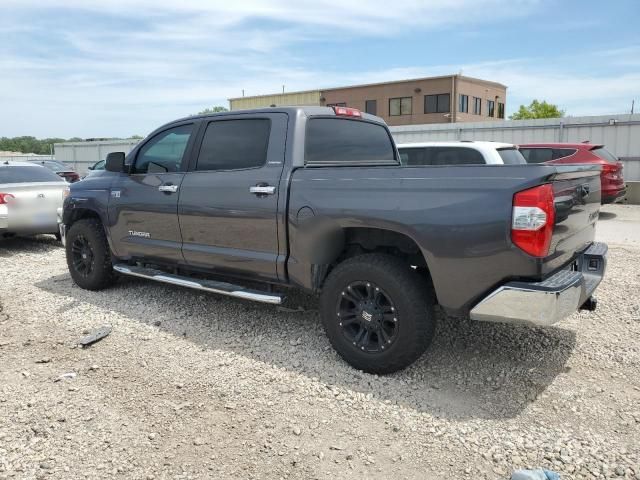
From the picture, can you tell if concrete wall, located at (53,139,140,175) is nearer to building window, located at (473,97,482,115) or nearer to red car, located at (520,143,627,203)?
red car, located at (520,143,627,203)

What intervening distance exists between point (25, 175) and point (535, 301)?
887cm

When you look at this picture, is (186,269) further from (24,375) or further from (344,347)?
(344,347)

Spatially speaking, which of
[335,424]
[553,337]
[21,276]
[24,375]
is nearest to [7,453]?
[24,375]

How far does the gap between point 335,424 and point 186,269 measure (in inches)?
100

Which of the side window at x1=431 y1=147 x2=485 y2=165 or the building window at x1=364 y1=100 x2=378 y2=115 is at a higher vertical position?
the building window at x1=364 y1=100 x2=378 y2=115

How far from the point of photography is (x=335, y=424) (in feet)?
10.9

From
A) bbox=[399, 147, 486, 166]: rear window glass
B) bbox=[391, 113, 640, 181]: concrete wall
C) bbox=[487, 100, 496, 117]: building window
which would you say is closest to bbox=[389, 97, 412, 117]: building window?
bbox=[487, 100, 496, 117]: building window

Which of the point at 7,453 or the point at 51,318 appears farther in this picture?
the point at 51,318

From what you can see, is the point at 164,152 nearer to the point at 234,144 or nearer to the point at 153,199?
the point at 153,199

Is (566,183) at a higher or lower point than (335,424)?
higher

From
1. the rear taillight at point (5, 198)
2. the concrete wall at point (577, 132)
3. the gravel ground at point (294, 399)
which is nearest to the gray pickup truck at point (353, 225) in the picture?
the gravel ground at point (294, 399)

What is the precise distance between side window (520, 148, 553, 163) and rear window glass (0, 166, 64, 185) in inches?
382

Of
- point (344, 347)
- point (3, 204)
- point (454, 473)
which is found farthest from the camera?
point (3, 204)

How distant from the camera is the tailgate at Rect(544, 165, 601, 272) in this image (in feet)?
10.8
